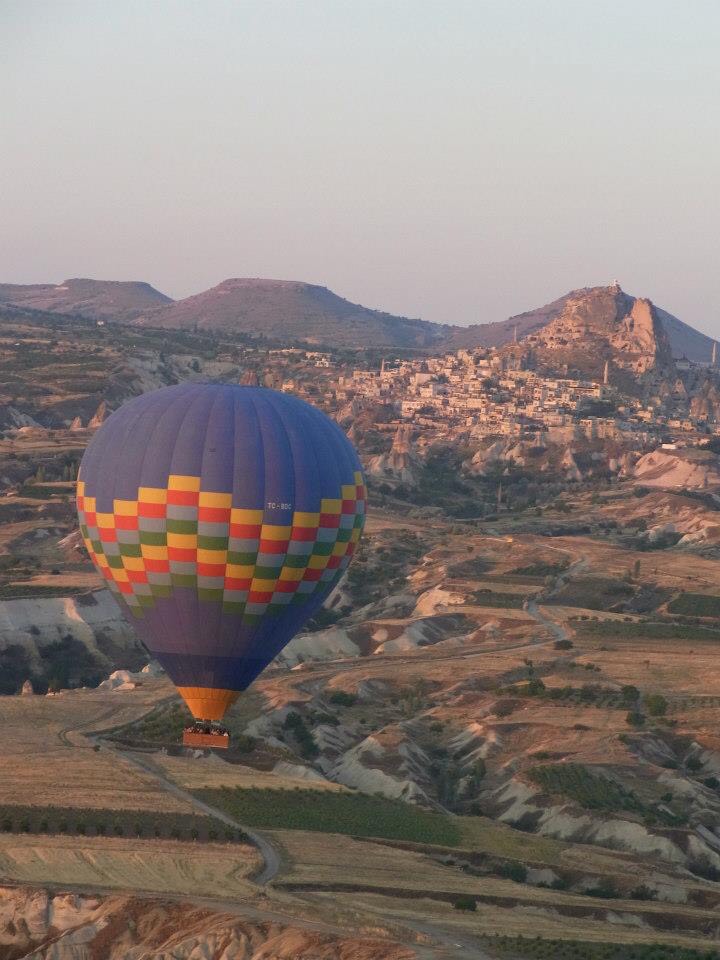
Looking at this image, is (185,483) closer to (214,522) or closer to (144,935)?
(214,522)

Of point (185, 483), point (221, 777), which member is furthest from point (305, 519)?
point (221, 777)

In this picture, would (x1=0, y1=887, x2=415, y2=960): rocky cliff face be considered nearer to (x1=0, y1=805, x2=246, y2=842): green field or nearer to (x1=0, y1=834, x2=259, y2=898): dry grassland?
(x1=0, y1=834, x2=259, y2=898): dry grassland

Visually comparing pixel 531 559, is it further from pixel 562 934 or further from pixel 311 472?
pixel 562 934

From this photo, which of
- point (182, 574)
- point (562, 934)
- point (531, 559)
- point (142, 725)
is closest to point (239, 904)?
point (562, 934)

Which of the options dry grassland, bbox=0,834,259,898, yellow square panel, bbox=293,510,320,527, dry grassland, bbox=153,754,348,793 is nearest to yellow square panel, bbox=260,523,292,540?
yellow square panel, bbox=293,510,320,527

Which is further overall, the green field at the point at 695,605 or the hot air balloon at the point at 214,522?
the green field at the point at 695,605

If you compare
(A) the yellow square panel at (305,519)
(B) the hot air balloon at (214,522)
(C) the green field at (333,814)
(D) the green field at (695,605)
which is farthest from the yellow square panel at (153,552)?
(D) the green field at (695,605)

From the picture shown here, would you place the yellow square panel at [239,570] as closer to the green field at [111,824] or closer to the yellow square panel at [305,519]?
the yellow square panel at [305,519]
